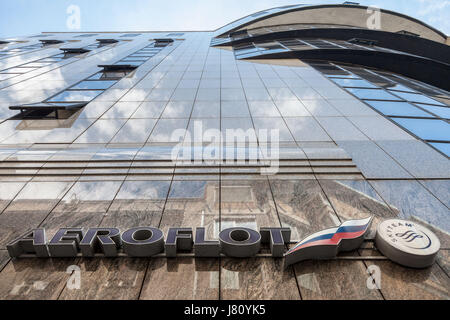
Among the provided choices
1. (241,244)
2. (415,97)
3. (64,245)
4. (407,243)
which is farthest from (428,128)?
(64,245)

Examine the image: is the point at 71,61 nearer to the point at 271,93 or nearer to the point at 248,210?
the point at 271,93

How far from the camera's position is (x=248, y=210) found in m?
7.05

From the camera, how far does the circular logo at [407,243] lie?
200 inches

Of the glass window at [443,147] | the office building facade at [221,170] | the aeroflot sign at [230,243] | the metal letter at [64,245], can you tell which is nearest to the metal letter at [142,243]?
the aeroflot sign at [230,243]

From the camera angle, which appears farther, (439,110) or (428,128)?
(439,110)

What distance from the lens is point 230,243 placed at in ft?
17.9

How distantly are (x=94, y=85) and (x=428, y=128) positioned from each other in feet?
61.8

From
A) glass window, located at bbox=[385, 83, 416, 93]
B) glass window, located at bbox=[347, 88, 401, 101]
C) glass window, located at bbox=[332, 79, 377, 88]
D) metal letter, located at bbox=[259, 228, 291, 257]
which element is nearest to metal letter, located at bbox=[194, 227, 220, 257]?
metal letter, located at bbox=[259, 228, 291, 257]

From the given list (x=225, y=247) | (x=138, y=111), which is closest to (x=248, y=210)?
(x=225, y=247)

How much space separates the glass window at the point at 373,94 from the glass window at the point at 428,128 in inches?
104

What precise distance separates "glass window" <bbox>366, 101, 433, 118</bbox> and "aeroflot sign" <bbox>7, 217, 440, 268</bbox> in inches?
340

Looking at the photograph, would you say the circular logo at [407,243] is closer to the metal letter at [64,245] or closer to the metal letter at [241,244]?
the metal letter at [241,244]

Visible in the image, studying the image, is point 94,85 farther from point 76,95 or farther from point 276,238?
point 276,238
